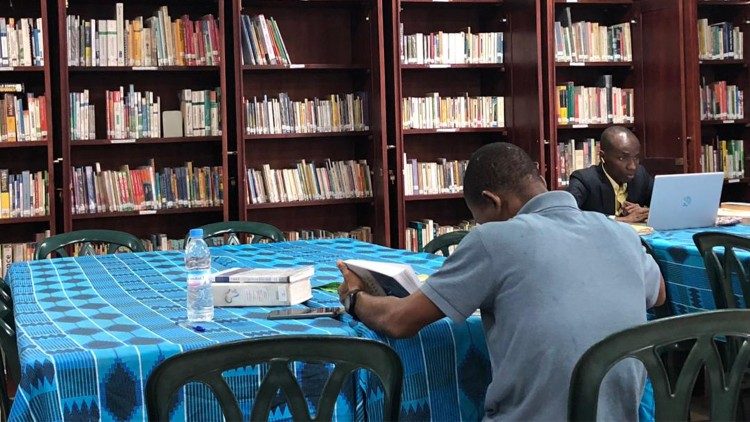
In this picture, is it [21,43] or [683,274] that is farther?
[21,43]

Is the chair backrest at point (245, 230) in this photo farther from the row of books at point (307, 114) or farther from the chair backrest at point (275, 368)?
the chair backrest at point (275, 368)

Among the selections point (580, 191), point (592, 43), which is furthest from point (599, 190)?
point (592, 43)

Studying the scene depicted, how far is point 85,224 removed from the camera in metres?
5.89

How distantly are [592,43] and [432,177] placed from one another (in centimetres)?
144

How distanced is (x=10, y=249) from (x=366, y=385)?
12.7 feet

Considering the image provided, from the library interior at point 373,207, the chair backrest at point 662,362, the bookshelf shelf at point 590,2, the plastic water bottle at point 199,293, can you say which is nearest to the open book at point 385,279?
the library interior at point 373,207

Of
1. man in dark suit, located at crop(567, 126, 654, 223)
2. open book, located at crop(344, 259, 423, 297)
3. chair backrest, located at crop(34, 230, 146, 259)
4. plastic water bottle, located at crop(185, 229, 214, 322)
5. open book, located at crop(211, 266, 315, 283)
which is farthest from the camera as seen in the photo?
man in dark suit, located at crop(567, 126, 654, 223)

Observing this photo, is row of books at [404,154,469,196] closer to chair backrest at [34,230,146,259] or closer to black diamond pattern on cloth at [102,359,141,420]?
chair backrest at [34,230,146,259]

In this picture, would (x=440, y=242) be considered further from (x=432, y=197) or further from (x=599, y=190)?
(x=432, y=197)

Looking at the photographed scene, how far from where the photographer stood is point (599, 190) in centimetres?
512

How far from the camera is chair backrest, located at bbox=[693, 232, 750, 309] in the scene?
11.1ft

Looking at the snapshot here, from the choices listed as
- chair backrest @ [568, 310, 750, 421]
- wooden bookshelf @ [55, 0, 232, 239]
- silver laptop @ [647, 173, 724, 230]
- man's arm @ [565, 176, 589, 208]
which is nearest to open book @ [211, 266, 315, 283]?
chair backrest @ [568, 310, 750, 421]

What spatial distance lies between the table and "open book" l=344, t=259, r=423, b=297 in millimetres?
116

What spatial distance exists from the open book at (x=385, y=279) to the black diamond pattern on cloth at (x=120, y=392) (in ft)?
2.11
